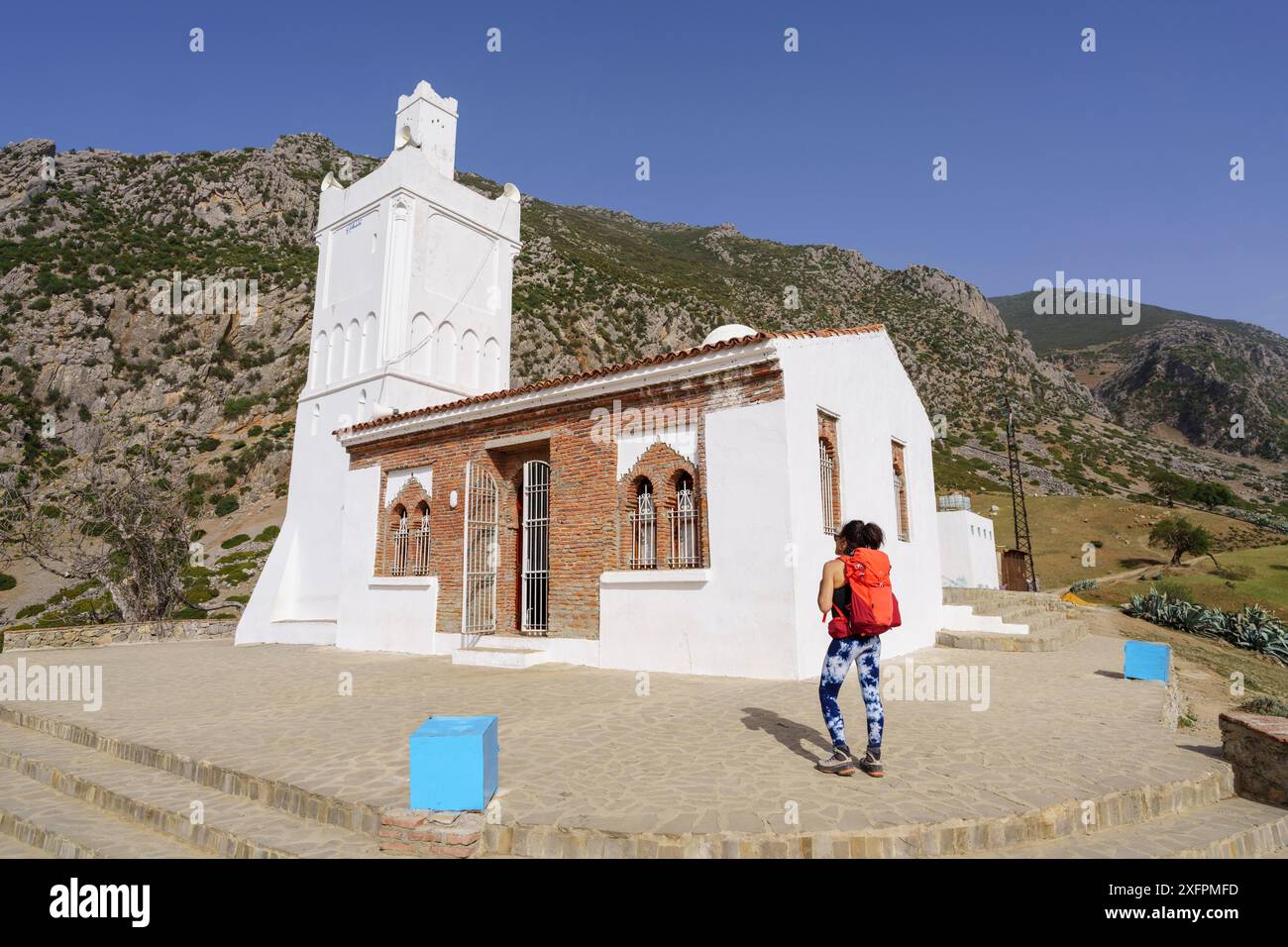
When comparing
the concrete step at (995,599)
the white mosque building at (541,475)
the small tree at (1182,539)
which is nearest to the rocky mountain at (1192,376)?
the small tree at (1182,539)

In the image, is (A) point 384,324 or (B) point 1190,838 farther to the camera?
(A) point 384,324

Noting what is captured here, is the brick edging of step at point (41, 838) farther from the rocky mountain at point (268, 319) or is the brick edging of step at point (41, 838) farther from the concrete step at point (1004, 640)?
the rocky mountain at point (268, 319)

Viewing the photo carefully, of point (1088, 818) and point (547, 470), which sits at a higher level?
point (547, 470)

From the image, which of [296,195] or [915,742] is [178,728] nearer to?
[915,742]

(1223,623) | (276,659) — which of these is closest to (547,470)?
(276,659)

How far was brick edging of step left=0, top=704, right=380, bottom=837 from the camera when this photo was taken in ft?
14.2

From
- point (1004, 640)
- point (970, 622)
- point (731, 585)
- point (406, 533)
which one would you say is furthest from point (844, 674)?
point (406, 533)

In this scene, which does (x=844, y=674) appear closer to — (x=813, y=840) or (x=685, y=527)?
(x=813, y=840)

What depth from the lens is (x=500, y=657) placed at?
1095 centimetres

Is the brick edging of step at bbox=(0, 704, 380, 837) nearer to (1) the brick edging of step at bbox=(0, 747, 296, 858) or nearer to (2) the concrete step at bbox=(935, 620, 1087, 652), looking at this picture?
(1) the brick edging of step at bbox=(0, 747, 296, 858)

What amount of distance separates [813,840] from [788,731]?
8.05 ft

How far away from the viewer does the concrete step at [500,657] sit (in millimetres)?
10727
